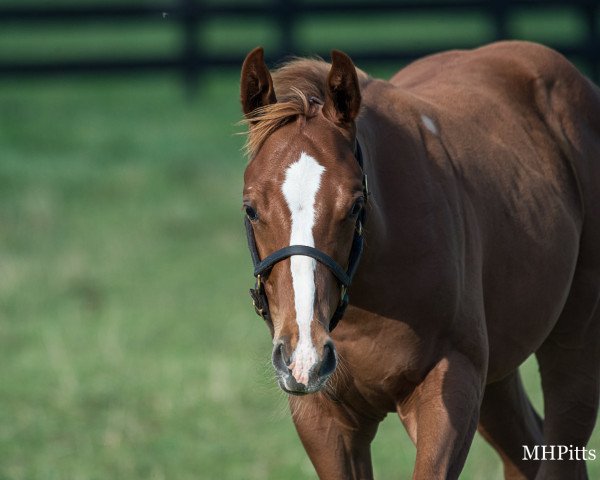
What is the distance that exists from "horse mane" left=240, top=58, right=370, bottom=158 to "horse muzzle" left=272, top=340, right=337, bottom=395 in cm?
64

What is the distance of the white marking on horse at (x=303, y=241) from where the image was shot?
2.94 m

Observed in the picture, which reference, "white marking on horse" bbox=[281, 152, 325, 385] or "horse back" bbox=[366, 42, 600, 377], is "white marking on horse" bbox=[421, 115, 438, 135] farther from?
"white marking on horse" bbox=[281, 152, 325, 385]

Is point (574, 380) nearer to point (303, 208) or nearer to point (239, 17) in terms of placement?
point (303, 208)

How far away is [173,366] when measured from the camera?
746 cm

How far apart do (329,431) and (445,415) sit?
42 centimetres

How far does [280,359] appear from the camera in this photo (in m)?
2.97

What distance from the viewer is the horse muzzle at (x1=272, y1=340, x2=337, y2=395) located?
115 inches

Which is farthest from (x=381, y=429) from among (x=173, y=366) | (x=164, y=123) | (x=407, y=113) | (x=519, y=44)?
(x=164, y=123)

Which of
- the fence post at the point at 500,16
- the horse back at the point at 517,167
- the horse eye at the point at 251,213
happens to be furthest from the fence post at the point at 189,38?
the horse eye at the point at 251,213

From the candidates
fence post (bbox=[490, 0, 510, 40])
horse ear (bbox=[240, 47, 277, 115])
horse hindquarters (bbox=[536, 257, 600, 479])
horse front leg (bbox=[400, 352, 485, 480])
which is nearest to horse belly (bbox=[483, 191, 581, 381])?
horse hindquarters (bbox=[536, 257, 600, 479])

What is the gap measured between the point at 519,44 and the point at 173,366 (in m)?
3.46

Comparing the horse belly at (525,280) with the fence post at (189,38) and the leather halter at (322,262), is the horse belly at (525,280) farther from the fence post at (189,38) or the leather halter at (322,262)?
the fence post at (189,38)

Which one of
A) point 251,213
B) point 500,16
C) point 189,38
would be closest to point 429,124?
point 251,213

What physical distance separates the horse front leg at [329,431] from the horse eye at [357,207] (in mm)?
751
